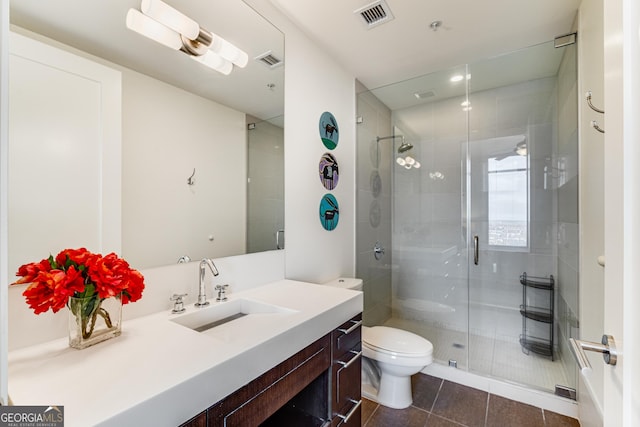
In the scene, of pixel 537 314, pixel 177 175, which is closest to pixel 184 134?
pixel 177 175

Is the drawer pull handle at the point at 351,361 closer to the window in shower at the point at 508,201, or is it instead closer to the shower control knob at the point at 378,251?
the shower control knob at the point at 378,251

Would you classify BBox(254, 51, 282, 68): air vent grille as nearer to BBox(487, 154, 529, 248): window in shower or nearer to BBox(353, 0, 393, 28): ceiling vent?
BBox(353, 0, 393, 28): ceiling vent

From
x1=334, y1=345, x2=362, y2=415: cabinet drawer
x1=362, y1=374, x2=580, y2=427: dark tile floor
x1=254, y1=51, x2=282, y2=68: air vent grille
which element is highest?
x1=254, y1=51, x2=282, y2=68: air vent grille

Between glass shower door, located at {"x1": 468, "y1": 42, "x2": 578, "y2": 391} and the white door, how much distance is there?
187cm

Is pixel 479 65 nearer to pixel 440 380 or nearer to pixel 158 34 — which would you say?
pixel 158 34

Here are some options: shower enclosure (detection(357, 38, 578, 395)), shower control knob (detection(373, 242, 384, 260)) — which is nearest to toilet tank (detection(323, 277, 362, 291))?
shower enclosure (detection(357, 38, 578, 395))

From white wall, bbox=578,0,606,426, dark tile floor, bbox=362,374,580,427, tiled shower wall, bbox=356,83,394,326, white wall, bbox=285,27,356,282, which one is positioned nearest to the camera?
white wall, bbox=578,0,606,426

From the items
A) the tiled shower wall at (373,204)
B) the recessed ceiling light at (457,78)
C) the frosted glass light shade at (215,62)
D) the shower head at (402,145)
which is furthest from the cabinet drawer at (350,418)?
the recessed ceiling light at (457,78)

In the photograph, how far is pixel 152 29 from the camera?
1.15m

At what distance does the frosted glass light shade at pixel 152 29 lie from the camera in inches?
43.1

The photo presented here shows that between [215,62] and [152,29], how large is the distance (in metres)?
0.31

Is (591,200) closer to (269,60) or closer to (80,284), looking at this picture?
(269,60)

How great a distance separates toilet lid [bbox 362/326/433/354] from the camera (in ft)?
5.98

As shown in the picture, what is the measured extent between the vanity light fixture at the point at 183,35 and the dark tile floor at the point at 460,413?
2.31 metres
